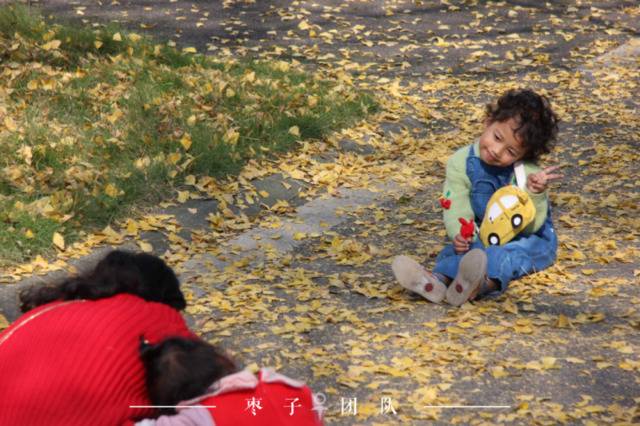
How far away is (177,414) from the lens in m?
2.74

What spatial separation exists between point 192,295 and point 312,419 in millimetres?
2428

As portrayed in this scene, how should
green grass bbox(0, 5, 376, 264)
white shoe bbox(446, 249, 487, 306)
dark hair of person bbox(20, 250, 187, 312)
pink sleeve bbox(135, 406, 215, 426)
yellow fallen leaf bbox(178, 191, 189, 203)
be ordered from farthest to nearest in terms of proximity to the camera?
yellow fallen leaf bbox(178, 191, 189, 203) → green grass bbox(0, 5, 376, 264) → white shoe bbox(446, 249, 487, 306) → dark hair of person bbox(20, 250, 187, 312) → pink sleeve bbox(135, 406, 215, 426)

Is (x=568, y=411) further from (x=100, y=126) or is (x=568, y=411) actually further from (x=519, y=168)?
(x=100, y=126)

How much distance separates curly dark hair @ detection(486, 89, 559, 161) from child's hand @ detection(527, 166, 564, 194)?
138mm

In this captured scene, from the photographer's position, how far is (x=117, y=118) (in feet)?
24.0

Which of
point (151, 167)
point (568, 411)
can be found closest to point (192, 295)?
point (151, 167)

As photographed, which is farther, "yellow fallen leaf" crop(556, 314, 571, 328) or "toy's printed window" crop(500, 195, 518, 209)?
"toy's printed window" crop(500, 195, 518, 209)

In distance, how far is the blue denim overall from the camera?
5148 millimetres

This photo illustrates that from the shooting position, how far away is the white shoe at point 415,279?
197 inches
